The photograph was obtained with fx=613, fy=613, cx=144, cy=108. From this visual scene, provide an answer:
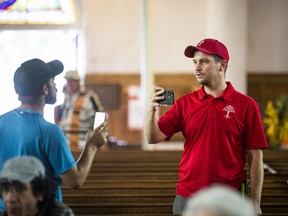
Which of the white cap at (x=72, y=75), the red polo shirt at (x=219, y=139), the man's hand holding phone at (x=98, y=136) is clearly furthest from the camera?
the white cap at (x=72, y=75)

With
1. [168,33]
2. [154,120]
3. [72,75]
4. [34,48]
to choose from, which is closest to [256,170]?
[154,120]

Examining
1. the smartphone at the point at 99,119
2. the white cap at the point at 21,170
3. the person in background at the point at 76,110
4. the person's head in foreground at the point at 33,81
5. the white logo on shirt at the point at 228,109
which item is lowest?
the person in background at the point at 76,110

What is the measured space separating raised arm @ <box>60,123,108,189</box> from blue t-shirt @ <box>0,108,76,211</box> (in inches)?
1.6

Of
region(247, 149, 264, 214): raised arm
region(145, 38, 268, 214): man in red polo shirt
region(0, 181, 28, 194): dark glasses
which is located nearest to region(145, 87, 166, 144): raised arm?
region(145, 38, 268, 214): man in red polo shirt

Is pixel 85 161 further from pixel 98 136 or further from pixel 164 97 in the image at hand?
pixel 164 97

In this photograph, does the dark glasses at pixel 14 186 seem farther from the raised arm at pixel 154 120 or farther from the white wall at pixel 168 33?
the white wall at pixel 168 33

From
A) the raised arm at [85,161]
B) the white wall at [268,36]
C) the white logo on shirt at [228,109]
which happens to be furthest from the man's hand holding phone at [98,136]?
the white wall at [268,36]

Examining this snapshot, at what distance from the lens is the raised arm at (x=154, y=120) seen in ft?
11.3

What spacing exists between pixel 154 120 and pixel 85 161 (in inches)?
25.4

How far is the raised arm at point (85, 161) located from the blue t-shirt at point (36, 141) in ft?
0.13

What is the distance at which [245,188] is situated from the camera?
3398 millimetres

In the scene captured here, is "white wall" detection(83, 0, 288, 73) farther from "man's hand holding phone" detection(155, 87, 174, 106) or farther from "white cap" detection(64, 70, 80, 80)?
"man's hand holding phone" detection(155, 87, 174, 106)

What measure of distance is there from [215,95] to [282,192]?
1.67m

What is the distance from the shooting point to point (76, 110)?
755 cm
